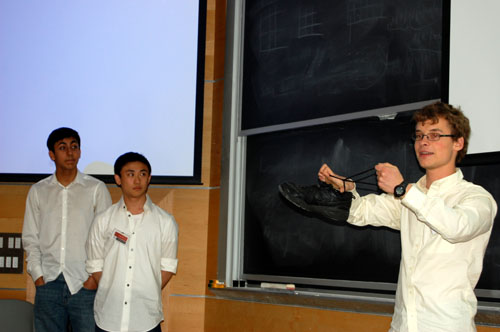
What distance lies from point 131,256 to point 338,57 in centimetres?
151

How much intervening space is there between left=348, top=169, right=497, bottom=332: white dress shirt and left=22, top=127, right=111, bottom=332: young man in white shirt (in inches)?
72.7

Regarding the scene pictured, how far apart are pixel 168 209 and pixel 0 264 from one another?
3.96 feet

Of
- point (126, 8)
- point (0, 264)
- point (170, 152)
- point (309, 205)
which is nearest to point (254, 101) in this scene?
point (170, 152)

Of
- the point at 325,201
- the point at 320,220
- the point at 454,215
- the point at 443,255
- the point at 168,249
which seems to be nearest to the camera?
the point at 454,215

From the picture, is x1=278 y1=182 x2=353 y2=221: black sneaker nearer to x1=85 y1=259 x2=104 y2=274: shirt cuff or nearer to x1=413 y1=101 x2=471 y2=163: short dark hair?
A: x1=413 y1=101 x2=471 y2=163: short dark hair

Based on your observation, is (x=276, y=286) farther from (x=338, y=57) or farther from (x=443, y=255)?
(x=443, y=255)

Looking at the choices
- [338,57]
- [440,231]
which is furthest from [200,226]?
[440,231]

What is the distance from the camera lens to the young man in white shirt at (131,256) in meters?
2.79

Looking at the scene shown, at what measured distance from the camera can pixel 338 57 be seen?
304 centimetres

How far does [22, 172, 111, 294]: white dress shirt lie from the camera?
10.4 ft

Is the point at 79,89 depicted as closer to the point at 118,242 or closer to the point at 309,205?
the point at 118,242

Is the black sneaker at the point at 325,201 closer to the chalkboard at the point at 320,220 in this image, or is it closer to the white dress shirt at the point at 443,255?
the white dress shirt at the point at 443,255

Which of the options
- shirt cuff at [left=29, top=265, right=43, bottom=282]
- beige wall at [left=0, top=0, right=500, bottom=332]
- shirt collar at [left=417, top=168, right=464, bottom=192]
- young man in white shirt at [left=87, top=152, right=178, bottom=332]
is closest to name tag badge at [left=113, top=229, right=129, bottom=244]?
young man in white shirt at [left=87, top=152, right=178, bottom=332]

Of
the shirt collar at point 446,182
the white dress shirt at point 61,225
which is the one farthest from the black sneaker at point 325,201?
the white dress shirt at point 61,225
